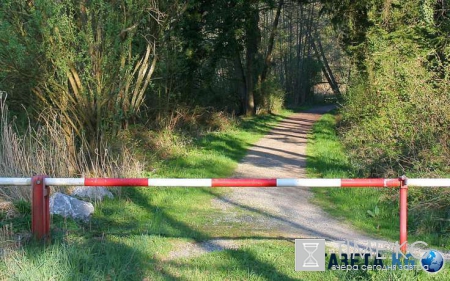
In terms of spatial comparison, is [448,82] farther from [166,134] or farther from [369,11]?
[166,134]

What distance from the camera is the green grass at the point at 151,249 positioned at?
15.8 feet

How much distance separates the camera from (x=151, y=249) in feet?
18.7

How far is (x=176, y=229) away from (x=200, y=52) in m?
15.5

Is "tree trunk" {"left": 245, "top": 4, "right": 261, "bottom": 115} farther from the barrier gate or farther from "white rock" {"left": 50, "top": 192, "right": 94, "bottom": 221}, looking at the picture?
the barrier gate

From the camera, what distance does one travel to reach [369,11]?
53.0 ft

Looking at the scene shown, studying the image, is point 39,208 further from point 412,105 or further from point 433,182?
point 412,105

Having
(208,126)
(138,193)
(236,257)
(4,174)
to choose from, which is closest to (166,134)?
(208,126)

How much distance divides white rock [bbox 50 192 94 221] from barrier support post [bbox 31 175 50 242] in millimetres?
1178

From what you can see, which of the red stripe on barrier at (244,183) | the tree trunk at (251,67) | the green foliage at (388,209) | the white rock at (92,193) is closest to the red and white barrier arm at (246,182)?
the red stripe on barrier at (244,183)

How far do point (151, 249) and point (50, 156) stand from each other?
360 cm

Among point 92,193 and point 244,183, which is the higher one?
point 244,183

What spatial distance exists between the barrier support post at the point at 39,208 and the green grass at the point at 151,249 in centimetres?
19

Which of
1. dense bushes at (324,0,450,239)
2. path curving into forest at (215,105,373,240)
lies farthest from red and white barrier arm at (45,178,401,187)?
dense bushes at (324,0,450,239)

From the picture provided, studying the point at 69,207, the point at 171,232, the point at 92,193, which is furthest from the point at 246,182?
the point at 92,193
